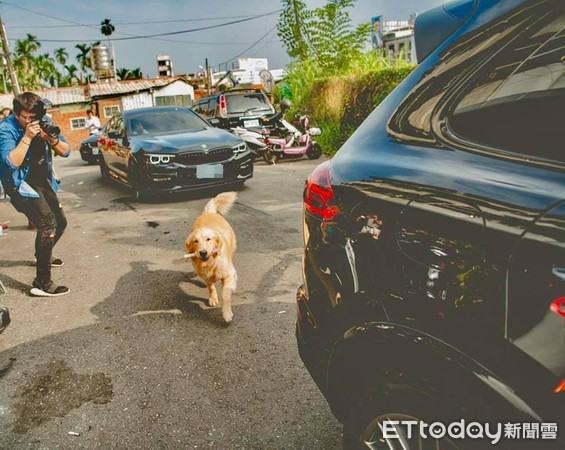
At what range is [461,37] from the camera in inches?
70.0

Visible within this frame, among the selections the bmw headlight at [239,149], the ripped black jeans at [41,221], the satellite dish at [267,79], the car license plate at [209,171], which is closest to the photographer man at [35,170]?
the ripped black jeans at [41,221]

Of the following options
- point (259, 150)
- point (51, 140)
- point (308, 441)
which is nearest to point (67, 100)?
point (259, 150)

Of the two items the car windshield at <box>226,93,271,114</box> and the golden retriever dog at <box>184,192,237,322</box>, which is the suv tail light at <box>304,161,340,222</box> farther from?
the car windshield at <box>226,93,271,114</box>

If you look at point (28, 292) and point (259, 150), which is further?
point (259, 150)

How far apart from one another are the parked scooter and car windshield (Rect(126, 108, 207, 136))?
312 cm

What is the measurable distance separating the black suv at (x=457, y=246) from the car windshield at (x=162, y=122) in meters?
8.28

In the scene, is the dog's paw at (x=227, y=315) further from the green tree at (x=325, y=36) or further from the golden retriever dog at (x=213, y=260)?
the green tree at (x=325, y=36)

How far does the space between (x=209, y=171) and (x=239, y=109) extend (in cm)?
640

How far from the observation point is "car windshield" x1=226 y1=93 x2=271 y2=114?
48.0 ft

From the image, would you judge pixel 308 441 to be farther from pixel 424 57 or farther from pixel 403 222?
pixel 424 57

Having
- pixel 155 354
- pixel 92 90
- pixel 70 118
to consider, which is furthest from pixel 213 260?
pixel 92 90

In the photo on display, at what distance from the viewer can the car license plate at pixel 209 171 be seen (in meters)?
8.69

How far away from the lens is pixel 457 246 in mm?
1443

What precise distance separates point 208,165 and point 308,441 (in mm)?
6605
